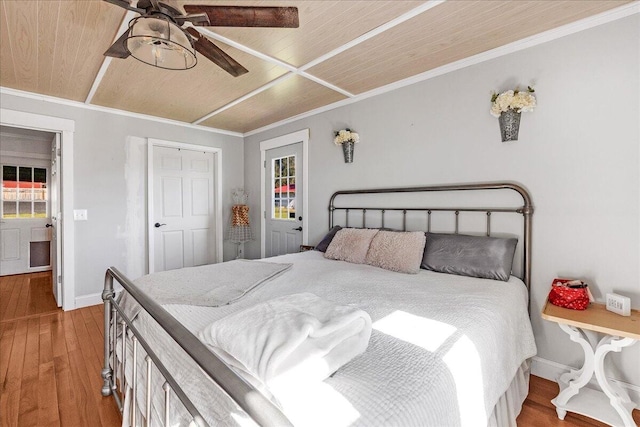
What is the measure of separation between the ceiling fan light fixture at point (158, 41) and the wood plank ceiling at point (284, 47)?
0.24 m

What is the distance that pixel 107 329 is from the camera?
169cm

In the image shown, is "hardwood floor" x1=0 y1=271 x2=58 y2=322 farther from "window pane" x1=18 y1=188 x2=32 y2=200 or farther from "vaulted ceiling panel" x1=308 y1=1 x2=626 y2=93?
"vaulted ceiling panel" x1=308 y1=1 x2=626 y2=93

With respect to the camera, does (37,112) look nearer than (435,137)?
No

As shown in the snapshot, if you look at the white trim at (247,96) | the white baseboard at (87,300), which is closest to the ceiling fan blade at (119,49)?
the white trim at (247,96)

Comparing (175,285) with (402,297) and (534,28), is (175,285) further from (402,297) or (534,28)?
(534,28)

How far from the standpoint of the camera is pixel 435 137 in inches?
99.6

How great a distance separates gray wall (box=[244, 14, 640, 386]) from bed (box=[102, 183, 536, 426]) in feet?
0.53

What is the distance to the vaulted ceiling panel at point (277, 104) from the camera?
2882 mm

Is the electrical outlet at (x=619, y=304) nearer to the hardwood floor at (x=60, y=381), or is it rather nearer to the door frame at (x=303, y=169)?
the hardwood floor at (x=60, y=381)

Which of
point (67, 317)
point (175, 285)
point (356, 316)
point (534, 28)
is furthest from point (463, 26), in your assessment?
point (67, 317)

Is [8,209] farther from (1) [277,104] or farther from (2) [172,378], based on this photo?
(2) [172,378]

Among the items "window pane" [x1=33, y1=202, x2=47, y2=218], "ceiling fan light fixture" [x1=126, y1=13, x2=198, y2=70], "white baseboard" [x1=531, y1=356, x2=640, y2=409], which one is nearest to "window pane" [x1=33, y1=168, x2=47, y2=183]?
"window pane" [x1=33, y1=202, x2=47, y2=218]

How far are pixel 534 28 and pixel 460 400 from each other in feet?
7.56

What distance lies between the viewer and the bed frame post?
5.43ft
